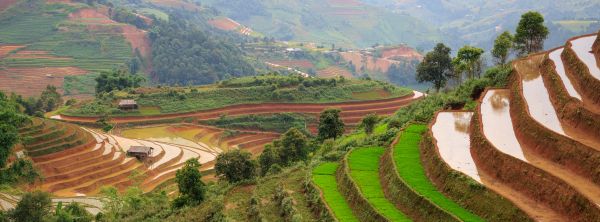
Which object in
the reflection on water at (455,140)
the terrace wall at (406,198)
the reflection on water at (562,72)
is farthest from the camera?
the reflection on water at (562,72)

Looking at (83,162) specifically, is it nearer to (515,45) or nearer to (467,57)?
(467,57)

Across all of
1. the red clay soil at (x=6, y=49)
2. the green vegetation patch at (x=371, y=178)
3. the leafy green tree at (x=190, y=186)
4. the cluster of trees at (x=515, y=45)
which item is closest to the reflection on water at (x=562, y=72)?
the cluster of trees at (x=515, y=45)

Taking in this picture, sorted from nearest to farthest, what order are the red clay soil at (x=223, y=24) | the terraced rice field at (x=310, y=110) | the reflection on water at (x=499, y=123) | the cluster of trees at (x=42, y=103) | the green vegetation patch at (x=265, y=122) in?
the reflection on water at (x=499, y=123)
the cluster of trees at (x=42, y=103)
the green vegetation patch at (x=265, y=122)
the terraced rice field at (x=310, y=110)
the red clay soil at (x=223, y=24)

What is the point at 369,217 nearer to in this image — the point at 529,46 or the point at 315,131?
the point at 529,46

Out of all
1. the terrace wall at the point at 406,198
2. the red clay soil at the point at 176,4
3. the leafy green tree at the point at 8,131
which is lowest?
the leafy green tree at the point at 8,131

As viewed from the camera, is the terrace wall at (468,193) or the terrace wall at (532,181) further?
the terrace wall at (468,193)

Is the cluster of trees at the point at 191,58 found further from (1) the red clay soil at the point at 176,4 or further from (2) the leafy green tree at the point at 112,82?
(1) the red clay soil at the point at 176,4

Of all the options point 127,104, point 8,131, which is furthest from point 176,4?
point 8,131

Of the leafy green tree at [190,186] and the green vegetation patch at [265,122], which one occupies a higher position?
the leafy green tree at [190,186]
